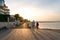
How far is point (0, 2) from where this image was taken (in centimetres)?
6197

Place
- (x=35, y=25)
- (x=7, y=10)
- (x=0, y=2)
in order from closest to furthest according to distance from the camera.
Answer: (x=35, y=25)
(x=0, y=2)
(x=7, y=10)

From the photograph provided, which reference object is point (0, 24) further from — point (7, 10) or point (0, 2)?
point (7, 10)

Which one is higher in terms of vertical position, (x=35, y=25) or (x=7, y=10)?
(x=7, y=10)

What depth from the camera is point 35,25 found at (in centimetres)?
3094

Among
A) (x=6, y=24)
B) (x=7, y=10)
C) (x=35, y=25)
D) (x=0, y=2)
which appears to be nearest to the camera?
(x=35, y=25)

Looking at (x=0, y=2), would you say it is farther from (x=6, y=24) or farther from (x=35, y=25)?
(x=35, y=25)

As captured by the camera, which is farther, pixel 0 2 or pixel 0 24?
pixel 0 2

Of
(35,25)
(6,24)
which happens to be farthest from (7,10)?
(35,25)

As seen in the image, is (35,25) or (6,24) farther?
(6,24)

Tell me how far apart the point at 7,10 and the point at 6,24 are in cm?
4052

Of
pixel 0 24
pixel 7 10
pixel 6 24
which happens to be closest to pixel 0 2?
pixel 7 10

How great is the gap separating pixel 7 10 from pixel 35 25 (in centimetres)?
4837

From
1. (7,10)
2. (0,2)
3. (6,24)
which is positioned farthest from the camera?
(7,10)

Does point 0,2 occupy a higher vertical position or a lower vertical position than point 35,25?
higher
